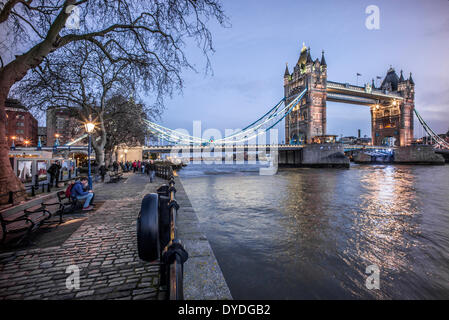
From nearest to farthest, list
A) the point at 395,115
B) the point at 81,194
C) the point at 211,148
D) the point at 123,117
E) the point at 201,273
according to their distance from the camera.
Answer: the point at 201,273, the point at 81,194, the point at 123,117, the point at 211,148, the point at 395,115

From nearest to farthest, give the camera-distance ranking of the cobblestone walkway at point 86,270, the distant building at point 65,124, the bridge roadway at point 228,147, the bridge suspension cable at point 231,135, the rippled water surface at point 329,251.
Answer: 1. the cobblestone walkway at point 86,270
2. the rippled water surface at point 329,251
3. the distant building at point 65,124
4. the bridge roadway at point 228,147
5. the bridge suspension cable at point 231,135

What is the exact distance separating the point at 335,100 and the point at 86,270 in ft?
273

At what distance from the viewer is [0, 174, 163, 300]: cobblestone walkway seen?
2533 mm

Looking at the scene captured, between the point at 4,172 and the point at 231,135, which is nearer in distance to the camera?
the point at 4,172

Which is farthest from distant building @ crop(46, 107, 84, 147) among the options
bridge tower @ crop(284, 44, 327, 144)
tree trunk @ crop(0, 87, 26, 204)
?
bridge tower @ crop(284, 44, 327, 144)

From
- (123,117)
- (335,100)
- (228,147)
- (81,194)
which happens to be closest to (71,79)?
(123,117)

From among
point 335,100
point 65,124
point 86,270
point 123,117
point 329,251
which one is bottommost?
point 329,251

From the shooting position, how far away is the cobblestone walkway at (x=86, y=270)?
2.53 meters

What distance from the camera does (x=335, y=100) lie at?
72375 mm

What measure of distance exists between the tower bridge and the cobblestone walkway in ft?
202

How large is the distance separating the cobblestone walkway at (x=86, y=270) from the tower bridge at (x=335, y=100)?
202 feet

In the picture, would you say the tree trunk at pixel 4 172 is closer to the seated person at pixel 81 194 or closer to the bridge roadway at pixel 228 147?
the seated person at pixel 81 194

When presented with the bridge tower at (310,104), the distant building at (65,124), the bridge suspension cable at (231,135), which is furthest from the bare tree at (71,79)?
the bridge tower at (310,104)

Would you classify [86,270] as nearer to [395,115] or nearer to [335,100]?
[335,100]
